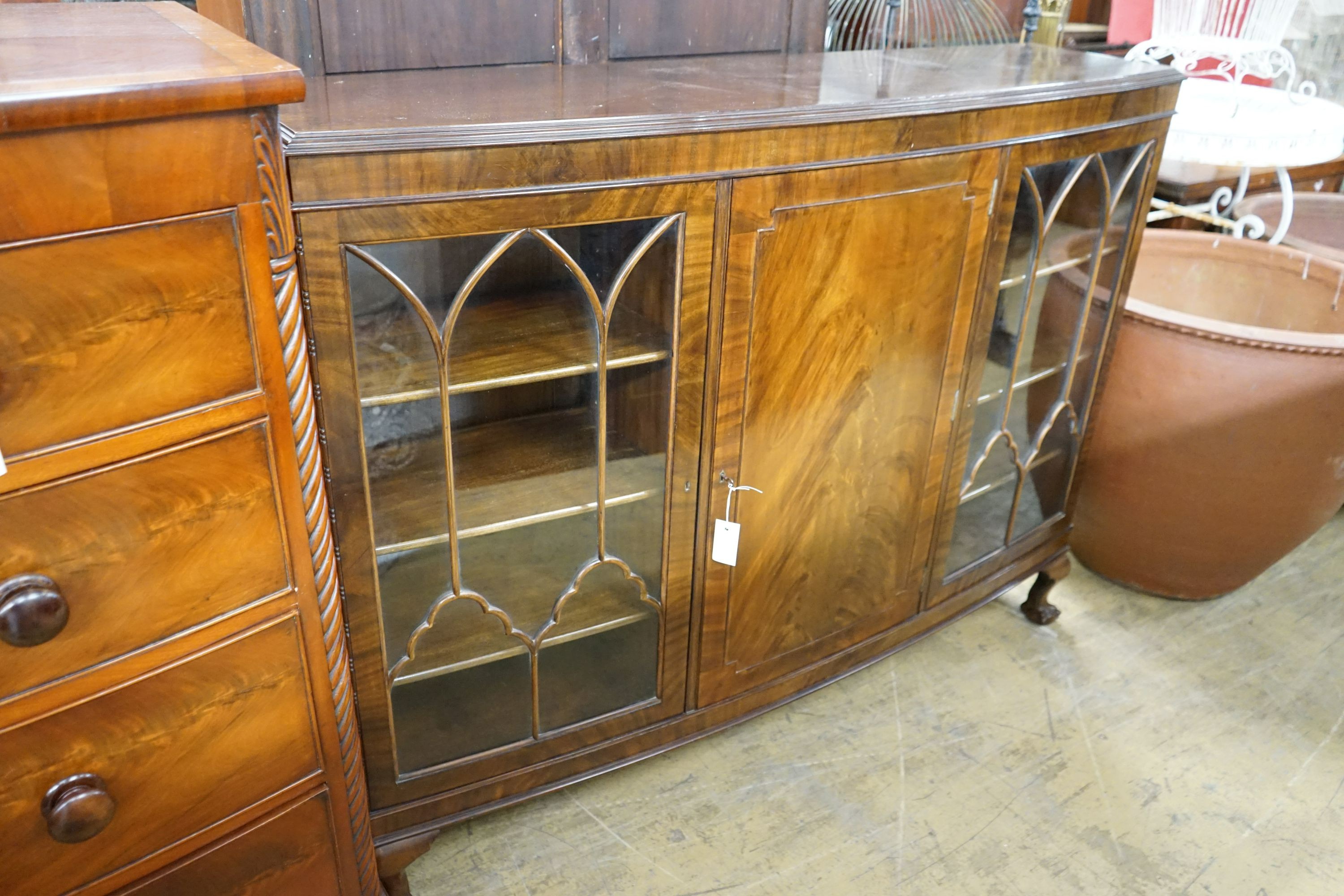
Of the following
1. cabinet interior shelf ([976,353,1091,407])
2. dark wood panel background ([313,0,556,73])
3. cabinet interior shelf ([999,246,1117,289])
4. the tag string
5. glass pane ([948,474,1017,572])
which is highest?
dark wood panel background ([313,0,556,73])

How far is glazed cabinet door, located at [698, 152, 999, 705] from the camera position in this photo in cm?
105

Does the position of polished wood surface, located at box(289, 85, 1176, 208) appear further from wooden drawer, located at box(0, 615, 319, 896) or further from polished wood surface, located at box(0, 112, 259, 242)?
wooden drawer, located at box(0, 615, 319, 896)

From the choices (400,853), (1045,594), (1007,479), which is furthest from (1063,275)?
(400,853)

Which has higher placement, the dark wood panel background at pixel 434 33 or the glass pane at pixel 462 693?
the dark wood panel background at pixel 434 33

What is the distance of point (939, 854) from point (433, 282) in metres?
1.01

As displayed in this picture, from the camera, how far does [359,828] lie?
99 centimetres

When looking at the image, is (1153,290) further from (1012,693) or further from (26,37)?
(26,37)

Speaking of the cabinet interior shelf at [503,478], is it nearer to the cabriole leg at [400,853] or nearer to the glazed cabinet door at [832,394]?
the glazed cabinet door at [832,394]

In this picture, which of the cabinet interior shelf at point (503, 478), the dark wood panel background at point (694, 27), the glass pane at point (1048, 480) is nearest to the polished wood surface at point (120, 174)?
the cabinet interior shelf at point (503, 478)

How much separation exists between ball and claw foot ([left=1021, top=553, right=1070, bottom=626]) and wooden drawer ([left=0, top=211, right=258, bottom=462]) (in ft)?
4.68

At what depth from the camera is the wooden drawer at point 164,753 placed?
72cm

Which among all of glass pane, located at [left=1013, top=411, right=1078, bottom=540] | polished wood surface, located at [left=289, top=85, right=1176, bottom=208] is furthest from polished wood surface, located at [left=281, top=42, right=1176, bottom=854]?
glass pane, located at [left=1013, top=411, right=1078, bottom=540]

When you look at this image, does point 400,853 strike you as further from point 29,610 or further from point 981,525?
point 981,525

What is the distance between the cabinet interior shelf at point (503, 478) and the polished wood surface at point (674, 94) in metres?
0.29
